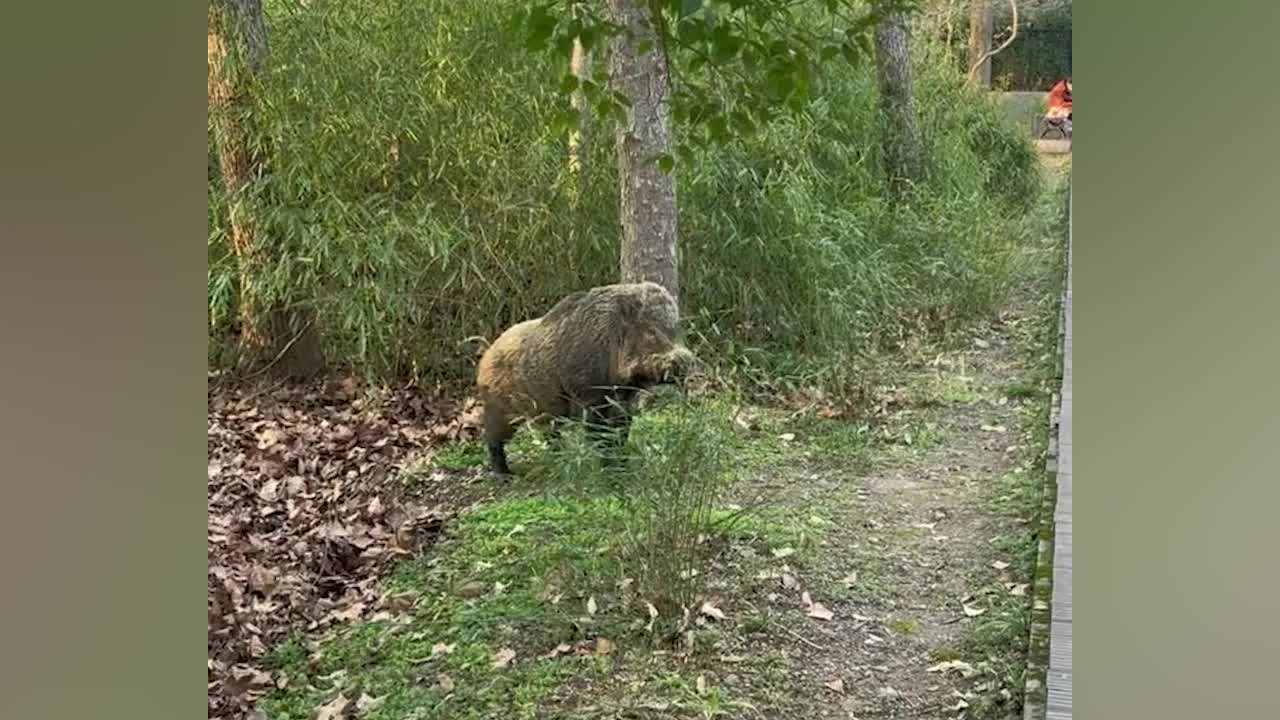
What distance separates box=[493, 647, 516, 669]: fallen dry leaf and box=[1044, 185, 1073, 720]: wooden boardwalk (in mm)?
728

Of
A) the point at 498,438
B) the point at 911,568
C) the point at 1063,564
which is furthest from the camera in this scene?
the point at 498,438

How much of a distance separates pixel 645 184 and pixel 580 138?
0.39 ft

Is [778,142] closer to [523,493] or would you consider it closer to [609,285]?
[609,285]

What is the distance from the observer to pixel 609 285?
1.86 m

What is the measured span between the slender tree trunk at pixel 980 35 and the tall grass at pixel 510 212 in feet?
0.16

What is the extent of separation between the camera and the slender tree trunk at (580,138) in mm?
1856

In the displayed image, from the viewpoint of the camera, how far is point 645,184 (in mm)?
1859

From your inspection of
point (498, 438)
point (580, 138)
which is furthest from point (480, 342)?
point (580, 138)

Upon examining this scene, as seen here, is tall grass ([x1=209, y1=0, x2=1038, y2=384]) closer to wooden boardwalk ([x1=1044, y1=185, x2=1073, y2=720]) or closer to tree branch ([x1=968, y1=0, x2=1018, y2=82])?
tree branch ([x1=968, y1=0, x2=1018, y2=82])

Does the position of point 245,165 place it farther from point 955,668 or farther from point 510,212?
point 955,668

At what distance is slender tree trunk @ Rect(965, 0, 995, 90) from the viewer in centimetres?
173

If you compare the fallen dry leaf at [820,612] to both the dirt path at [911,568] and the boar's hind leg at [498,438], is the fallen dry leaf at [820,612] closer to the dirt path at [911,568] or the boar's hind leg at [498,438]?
the dirt path at [911,568]
